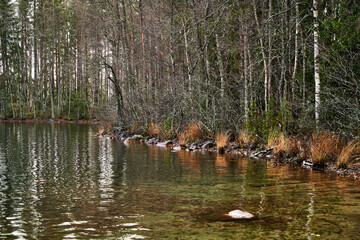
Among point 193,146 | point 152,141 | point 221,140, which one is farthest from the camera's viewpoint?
point 152,141

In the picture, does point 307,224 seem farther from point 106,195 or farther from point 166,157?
point 166,157

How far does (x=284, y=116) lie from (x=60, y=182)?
324 inches

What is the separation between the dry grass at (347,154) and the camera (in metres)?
9.98

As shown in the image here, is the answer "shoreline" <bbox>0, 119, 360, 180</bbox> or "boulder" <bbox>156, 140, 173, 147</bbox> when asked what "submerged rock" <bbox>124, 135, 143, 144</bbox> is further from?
"boulder" <bbox>156, 140, 173, 147</bbox>

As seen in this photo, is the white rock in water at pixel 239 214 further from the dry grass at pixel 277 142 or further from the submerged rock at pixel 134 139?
the submerged rock at pixel 134 139

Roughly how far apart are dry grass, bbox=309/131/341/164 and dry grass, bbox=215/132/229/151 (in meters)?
4.96

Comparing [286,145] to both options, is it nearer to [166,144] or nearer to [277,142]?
[277,142]

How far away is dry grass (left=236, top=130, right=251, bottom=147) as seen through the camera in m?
15.2

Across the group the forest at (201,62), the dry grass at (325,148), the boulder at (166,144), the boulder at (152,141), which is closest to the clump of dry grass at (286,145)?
the forest at (201,62)

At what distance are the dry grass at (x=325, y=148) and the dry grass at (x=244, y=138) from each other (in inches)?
168

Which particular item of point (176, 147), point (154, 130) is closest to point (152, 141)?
point (154, 130)

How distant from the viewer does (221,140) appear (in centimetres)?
1566

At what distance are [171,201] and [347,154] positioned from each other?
5595 millimetres

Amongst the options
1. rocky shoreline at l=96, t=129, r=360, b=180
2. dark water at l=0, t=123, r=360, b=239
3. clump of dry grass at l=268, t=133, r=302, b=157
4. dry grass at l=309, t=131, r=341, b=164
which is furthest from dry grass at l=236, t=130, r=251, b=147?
dry grass at l=309, t=131, r=341, b=164
